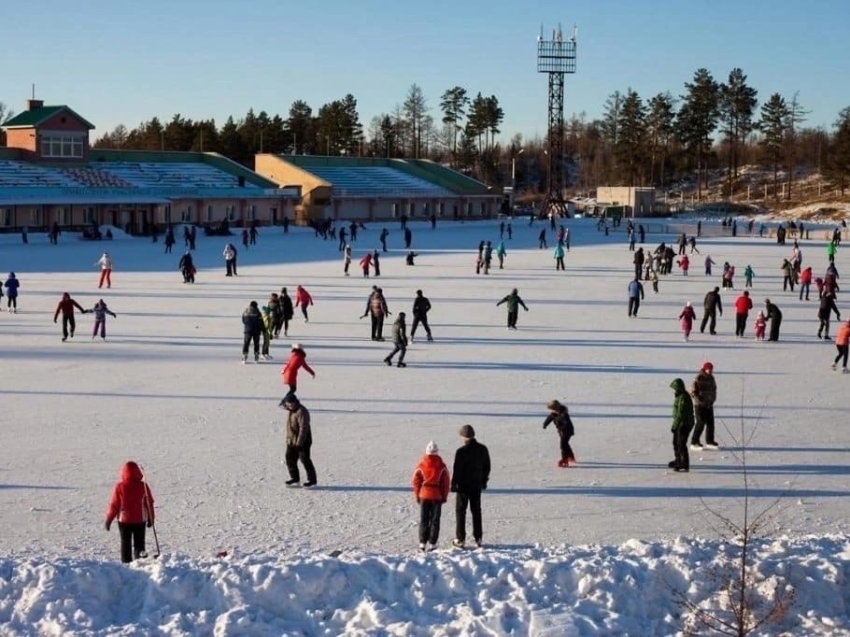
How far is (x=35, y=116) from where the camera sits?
5853 cm

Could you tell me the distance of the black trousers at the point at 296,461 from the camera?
10.5 meters

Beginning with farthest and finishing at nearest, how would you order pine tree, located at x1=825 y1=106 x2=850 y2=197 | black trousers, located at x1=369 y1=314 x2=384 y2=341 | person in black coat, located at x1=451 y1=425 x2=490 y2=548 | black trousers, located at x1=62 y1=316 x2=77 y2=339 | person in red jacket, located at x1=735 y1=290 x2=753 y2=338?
pine tree, located at x1=825 y1=106 x2=850 y2=197 < person in red jacket, located at x1=735 y1=290 x2=753 y2=338 < black trousers, located at x1=369 y1=314 x2=384 y2=341 < black trousers, located at x1=62 y1=316 x2=77 y2=339 < person in black coat, located at x1=451 y1=425 x2=490 y2=548

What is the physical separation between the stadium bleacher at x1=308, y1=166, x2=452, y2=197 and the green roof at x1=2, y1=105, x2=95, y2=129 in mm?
17041

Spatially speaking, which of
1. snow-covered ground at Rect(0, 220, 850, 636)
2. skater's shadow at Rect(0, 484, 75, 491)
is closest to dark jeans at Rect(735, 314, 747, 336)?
snow-covered ground at Rect(0, 220, 850, 636)

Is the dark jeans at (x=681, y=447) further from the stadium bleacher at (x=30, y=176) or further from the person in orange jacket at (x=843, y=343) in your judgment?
the stadium bleacher at (x=30, y=176)

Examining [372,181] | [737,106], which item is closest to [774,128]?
[737,106]

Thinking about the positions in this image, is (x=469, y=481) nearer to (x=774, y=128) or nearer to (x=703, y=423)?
(x=703, y=423)

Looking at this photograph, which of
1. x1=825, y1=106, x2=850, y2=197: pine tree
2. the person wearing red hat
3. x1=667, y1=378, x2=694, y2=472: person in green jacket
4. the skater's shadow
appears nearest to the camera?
the skater's shadow

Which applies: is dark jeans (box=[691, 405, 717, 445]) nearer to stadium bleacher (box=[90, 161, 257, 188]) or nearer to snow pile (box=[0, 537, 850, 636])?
snow pile (box=[0, 537, 850, 636])

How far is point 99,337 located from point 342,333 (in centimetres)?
432

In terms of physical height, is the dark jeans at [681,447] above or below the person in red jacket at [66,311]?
below

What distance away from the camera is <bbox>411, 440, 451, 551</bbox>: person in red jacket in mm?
8844

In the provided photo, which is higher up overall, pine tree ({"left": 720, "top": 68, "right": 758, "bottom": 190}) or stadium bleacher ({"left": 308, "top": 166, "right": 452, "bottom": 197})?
pine tree ({"left": 720, "top": 68, "right": 758, "bottom": 190})

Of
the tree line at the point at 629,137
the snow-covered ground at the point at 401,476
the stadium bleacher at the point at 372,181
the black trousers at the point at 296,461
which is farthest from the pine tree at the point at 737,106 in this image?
the black trousers at the point at 296,461
